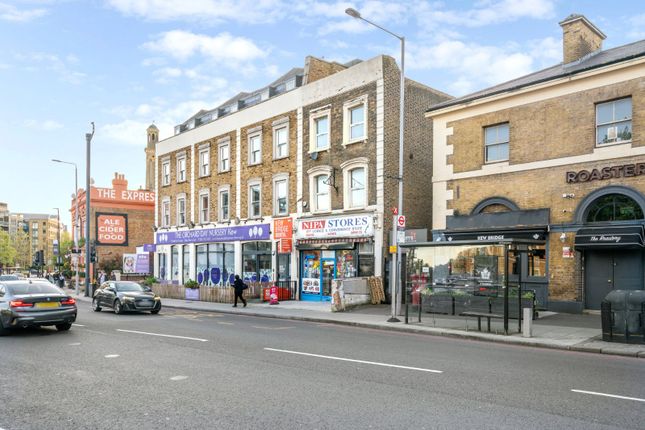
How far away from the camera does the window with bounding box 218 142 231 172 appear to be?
1321 inches

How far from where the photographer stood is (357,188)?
2503 cm

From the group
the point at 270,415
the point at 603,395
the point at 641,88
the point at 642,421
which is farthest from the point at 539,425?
the point at 641,88

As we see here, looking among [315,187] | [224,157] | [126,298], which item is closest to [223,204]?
[224,157]

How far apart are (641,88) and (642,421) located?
14.0 meters

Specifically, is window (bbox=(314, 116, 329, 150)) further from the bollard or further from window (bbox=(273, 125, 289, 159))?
the bollard

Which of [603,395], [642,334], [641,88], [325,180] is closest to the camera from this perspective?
[603,395]

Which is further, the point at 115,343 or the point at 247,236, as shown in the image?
the point at 247,236

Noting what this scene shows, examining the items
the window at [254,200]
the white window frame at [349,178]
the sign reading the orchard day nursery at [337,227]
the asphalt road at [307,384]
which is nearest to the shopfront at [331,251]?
the sign reading the orchard day nursery at [337,227]

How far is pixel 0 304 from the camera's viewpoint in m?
14.0

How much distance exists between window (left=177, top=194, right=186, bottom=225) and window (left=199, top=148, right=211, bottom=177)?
9.77 feet

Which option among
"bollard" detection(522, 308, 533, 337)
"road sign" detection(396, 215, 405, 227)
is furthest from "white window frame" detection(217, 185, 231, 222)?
"bollard" detection(522, 308, 533, 337)

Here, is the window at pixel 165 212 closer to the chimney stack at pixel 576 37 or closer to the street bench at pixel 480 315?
the chimney stack at pixel 576 37

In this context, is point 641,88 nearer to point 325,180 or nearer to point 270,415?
point 325,180

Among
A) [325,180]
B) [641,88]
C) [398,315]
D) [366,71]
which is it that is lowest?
[398,315]
